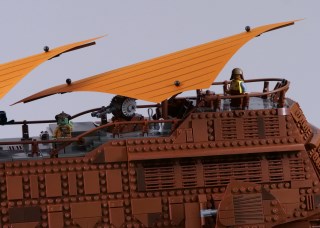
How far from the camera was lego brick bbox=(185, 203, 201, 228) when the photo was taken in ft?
73.6

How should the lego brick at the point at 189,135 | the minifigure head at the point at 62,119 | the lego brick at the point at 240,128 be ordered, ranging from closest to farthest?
1. the lego brick at the point at 189,135
2. the lego brick at the point at 240,128
3. the minifigure head at the point at 62,119

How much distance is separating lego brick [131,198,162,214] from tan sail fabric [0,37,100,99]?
2.93m

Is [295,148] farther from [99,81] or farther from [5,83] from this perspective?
[5,83]

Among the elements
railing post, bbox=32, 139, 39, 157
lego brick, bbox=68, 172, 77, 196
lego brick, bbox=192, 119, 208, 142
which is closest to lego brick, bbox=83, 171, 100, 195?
lego brick, bbox=68, 172, 77, 196

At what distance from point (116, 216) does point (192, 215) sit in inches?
51.6

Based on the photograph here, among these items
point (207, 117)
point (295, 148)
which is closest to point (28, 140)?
point (207, 117)

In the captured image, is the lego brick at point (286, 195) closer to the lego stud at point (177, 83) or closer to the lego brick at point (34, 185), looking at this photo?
the lego stud at point (177, 83)

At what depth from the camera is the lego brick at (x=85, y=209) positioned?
22.3 metres

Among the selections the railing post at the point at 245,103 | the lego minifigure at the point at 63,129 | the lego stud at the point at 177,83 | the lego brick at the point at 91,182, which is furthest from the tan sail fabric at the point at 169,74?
the lego brick at the point at 91,182

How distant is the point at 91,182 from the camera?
22.4 m

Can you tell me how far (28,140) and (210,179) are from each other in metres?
3.42

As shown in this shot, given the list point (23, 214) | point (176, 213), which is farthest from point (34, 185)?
point (176, 213)

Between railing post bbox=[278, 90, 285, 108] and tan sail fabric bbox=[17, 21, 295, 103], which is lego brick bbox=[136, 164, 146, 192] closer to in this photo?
tan sail fabric bbox=[17, 21, 295, 103]

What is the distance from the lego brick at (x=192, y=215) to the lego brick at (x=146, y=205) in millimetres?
482
